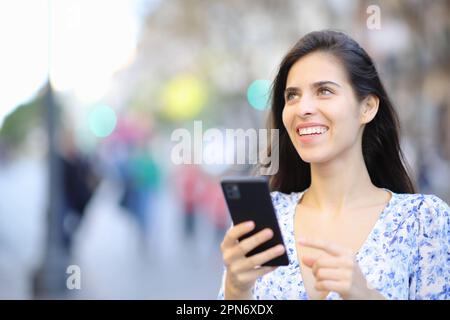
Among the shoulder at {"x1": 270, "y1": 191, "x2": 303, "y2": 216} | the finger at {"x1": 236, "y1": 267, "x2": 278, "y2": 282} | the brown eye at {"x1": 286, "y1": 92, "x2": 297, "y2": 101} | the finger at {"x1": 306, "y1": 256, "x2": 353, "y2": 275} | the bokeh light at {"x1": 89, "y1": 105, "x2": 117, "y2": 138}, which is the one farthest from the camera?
the bokeh light at {"x1": 89, "y1": 105, "x2": 117, "y2": 138}

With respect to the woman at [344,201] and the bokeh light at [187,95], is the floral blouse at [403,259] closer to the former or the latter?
the woman at [344,201]

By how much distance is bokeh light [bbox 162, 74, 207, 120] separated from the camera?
18.1m

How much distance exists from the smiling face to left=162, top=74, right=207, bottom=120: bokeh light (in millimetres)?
15784

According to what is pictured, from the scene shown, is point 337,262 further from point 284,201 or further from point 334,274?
point 284,201

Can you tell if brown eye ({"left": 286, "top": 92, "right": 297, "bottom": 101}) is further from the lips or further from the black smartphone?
Result: the black smartphone

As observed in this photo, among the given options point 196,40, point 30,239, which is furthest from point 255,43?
point 30,239

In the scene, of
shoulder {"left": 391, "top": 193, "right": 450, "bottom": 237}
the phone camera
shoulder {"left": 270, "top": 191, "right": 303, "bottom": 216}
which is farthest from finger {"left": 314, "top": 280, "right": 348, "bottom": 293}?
shoulder {"left": 270, "top": 191, "right": 303, "bottom": 216}

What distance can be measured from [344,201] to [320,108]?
0.91ft

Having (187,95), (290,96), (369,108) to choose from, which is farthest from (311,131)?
(187,95)

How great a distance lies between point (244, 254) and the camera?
1.61 metres

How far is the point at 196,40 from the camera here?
661 inches

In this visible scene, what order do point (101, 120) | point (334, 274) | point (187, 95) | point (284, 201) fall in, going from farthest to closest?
point (187, 95)
point (101, 120)
point (284, 201)
point (334, 274)

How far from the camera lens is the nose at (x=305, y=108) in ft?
5.90
